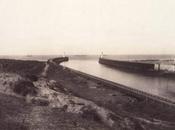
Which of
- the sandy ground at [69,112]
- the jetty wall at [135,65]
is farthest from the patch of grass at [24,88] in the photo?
the jetty wall at [135,65]

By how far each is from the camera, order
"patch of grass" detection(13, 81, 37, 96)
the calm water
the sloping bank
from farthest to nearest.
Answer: the calm water
"patch of grass" detection(13, 81, 37, 96)
the sloping bank

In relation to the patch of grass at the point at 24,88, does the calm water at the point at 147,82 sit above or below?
below

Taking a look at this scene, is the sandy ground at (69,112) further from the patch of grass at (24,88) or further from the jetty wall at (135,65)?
the jetty wall at (135,65)

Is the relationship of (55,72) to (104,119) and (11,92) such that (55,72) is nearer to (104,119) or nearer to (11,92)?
(11,92)

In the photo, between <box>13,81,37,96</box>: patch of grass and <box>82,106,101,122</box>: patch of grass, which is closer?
<box>82,106,101,122</box>: patch of grass

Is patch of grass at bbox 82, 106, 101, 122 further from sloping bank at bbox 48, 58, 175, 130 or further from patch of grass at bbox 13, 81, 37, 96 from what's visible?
patch of grass at bbox 13, 81, 37, 96

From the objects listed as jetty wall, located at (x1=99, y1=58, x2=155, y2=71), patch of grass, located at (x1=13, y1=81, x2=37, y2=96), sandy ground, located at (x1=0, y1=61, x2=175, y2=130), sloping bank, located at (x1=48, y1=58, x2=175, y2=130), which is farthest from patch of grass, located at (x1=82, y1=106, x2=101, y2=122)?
jetty wall, located at (x1=99, y1=58, x2=155, y2=71)

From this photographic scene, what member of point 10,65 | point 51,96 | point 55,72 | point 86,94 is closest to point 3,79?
point 51,96

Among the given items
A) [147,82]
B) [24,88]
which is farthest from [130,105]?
[147,82]
